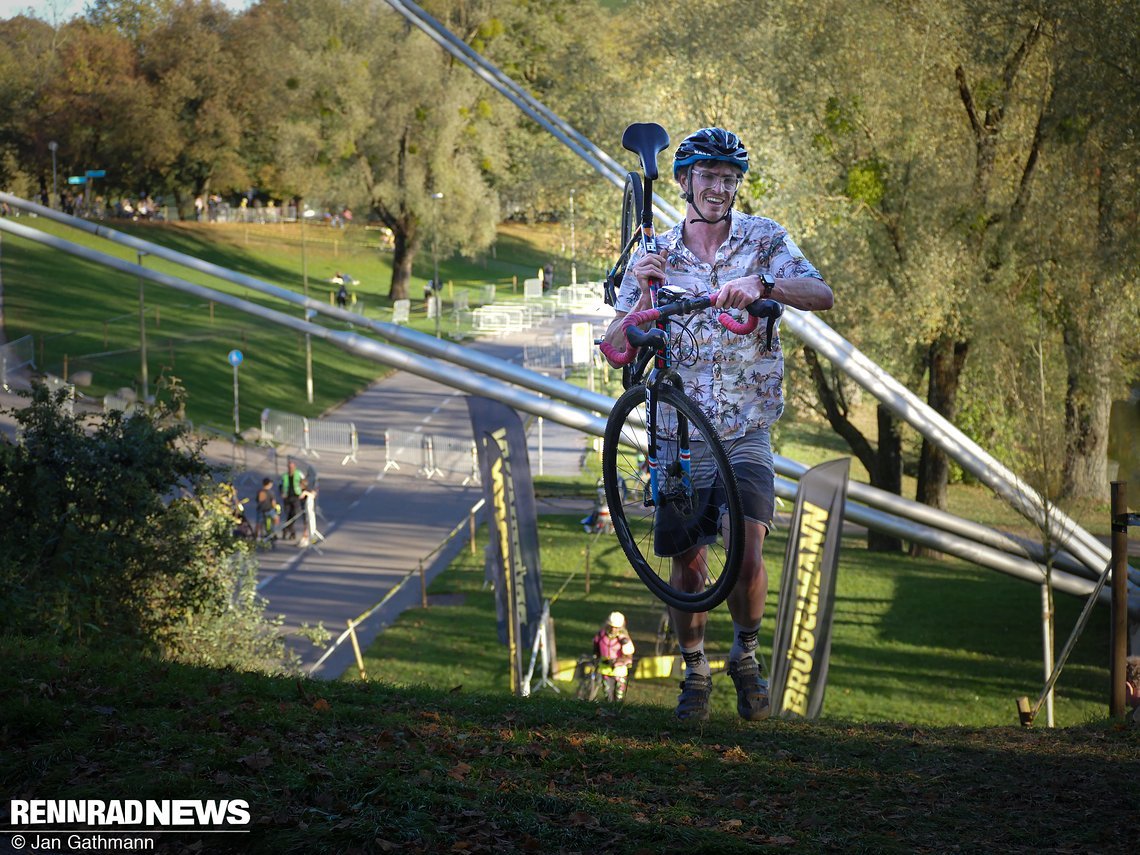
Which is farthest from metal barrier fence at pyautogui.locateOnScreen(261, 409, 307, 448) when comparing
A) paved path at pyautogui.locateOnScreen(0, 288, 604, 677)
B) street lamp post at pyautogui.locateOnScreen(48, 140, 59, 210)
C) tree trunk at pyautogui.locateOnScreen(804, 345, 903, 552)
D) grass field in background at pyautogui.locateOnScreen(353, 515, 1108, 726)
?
tree trunk at pyautogui.locateOnScreen(804, 345, 903, 552)

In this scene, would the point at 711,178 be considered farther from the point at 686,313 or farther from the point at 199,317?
the point at 199,317

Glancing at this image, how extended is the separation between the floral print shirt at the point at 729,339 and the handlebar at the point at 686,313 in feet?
0.57

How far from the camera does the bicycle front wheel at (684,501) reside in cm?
648

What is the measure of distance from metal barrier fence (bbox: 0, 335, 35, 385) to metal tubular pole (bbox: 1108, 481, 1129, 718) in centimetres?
3225

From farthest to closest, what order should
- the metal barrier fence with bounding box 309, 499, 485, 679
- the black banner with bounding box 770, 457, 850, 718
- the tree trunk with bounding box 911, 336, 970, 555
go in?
the tree trunk with bounding box 911, 336, 970, 555
the metal barrier fence with bounding box 309, 499, 485, 679
the black banner with bounding box 770, 457, 850, 718

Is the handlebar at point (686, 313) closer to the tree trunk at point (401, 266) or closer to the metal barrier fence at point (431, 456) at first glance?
the metal barrier fence at point (431, 456)

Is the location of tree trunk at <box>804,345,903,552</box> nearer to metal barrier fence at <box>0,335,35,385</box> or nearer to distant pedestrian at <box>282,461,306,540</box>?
distant pedestrian at <box>282,461,306,540</box>

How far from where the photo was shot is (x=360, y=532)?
32188 millimetres

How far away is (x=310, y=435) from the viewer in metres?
41.7

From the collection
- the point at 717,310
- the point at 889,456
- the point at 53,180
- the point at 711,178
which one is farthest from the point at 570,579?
the point at 717,310

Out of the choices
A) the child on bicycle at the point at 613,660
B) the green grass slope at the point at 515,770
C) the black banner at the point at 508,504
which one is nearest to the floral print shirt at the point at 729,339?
the green grass slope at the point at 515,770

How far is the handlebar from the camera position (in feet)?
20.7

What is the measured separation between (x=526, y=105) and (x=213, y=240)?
46.9 metres

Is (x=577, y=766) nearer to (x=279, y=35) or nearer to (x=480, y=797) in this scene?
(x=480, y=797)
